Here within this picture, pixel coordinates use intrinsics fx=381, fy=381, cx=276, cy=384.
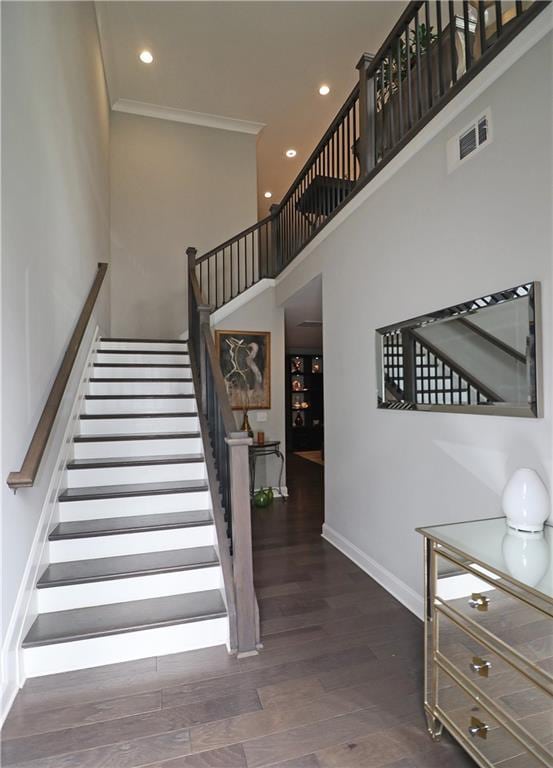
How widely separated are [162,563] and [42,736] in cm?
88

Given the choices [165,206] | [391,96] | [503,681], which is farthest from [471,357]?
[165,206]

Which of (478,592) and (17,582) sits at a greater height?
(478,592)

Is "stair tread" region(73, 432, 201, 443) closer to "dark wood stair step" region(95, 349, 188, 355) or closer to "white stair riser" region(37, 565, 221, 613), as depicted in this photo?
"white stair riser" region(37, 565, 221, 613)

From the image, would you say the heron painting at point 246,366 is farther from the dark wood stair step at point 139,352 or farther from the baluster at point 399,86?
the baluster at point 399,86

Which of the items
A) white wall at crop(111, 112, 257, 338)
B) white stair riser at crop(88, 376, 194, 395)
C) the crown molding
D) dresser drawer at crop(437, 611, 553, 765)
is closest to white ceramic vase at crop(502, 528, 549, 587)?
dresser drawer at crop(437, 611, 553, 765)

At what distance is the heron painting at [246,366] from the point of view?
508 cm

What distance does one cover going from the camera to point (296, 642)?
2.14m

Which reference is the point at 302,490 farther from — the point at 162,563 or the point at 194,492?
the point at 162,563

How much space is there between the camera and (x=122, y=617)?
209 cm

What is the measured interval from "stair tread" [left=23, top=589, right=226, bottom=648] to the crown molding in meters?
6.53

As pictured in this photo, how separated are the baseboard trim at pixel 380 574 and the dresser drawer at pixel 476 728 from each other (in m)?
0.84

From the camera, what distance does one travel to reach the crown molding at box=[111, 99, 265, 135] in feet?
18.6

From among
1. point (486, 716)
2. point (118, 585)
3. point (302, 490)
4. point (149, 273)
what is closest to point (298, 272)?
point (149, 273)

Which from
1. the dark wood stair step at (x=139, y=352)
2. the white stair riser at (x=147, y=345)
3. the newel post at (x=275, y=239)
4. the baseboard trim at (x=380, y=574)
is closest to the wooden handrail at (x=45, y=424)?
the dark wood stair step at (x=139, y=352)
